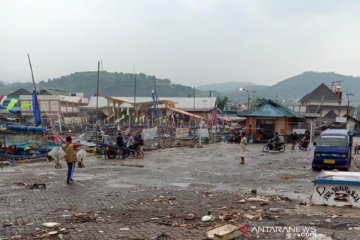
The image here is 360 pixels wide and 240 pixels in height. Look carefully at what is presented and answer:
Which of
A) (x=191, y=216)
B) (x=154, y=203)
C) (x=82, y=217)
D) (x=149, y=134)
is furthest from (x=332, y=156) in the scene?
(x=149, y=134)

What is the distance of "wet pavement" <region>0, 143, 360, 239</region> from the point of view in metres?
7.75

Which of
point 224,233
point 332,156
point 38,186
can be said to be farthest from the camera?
point 332,156

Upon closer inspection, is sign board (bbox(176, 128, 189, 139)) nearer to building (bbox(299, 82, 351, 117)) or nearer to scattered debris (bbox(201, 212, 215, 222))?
scattered debris (bbox(201, 212, 215, 222))

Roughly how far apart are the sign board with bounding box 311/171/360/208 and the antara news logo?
2.36 meters

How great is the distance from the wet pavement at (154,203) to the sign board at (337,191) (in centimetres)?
29

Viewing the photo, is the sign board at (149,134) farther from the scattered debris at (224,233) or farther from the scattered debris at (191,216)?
the scattered debris at (224,233)

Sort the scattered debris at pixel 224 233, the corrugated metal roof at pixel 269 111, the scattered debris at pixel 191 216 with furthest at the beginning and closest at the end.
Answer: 1. the corrugated metal roof at pixel 269 111
2. the scattered debris at pixel 191 216
3. the scattered debris at pixel 224 233

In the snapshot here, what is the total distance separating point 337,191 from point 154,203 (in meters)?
4.57

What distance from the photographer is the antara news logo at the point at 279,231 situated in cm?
716

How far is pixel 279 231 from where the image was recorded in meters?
7.57

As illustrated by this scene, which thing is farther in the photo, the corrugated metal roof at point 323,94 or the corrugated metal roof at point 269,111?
the corrugated metal roof at point 323,94

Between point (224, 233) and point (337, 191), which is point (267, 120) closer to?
point (337, 191)

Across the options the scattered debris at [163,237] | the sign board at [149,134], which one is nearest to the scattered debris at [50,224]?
the scattered debris at [163,237]

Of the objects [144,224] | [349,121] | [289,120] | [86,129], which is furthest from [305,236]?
[349,121]
